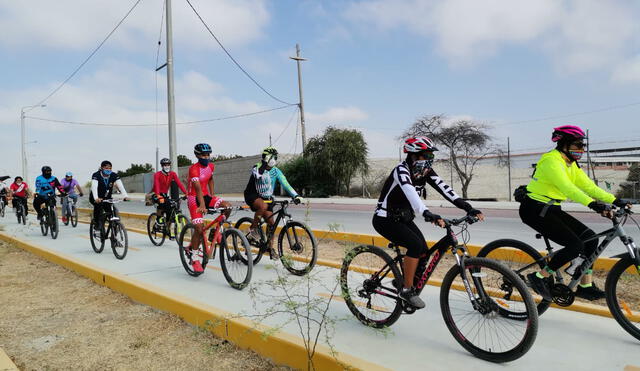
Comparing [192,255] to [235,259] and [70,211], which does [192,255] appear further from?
[70,211]

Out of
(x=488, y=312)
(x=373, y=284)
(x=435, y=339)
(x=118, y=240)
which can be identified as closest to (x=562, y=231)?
(x=488, y=312)

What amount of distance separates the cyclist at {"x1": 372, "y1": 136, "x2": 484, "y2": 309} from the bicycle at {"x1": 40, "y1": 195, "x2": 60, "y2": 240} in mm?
10708

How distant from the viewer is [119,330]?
4.72 m

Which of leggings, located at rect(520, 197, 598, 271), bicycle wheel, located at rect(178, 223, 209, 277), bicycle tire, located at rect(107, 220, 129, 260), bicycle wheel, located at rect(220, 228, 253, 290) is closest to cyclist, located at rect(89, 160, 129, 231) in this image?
bicycle tire, located at rect(107, 220, 129, 260)

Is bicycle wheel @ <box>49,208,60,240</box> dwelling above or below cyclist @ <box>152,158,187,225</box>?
below

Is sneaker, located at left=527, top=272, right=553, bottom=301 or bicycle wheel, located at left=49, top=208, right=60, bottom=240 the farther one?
bicycle wheel, located at left=49, top=208, right=60, bottom=240

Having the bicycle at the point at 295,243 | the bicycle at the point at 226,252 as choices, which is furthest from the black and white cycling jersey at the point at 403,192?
the bicycle at the point at 295,243

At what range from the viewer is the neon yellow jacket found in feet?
13.3

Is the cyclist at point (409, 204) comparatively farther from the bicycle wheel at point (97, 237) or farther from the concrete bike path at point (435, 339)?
the bicycle wheel at point (97, 237)

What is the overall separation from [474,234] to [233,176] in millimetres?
34600

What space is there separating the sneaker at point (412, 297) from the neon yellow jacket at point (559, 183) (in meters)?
1.49

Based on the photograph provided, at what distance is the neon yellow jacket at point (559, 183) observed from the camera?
4.04m

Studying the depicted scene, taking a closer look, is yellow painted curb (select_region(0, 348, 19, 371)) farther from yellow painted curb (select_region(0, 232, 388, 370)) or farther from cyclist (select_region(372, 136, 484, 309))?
cyclist (select_region(372, 136, 484, 309))

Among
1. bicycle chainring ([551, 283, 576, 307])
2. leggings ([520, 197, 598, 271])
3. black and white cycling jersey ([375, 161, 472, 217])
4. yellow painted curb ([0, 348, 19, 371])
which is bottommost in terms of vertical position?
yellow painted curb ([0, 348, 19, 371])
